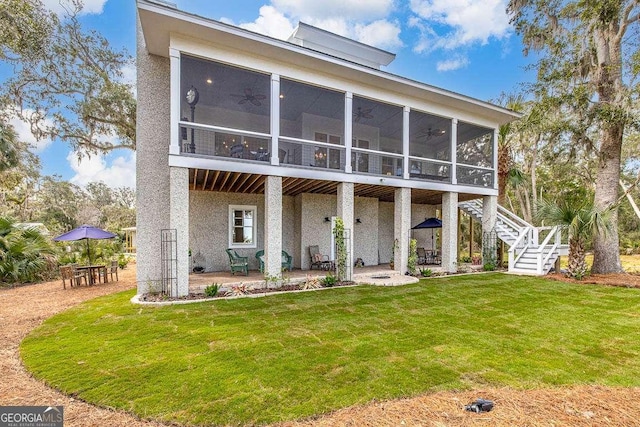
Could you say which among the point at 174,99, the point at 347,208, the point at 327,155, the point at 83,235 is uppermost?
the point at 174,99

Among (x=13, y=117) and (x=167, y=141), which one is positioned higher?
(x=13, y=117)

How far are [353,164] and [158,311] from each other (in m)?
7.32

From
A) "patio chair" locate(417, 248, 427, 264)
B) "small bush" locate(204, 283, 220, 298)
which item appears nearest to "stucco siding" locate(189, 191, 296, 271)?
"small bush" locate(204, 283, 220, 298)

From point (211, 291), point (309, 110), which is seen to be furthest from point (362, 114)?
point (211, 291)

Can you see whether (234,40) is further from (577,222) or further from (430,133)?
(577,222)

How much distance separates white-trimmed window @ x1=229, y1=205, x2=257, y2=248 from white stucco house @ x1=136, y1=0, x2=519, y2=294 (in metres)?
0.04

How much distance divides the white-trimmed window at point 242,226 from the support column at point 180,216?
4017mm

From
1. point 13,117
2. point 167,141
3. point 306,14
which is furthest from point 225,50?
point 13,117

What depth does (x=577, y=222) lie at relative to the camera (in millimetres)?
10062

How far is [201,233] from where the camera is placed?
1124 cm

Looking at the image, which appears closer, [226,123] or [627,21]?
[627,21]

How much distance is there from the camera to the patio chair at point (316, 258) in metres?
11.9

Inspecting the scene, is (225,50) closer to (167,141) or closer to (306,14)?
(167,141)

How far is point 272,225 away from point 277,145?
2.40 m
